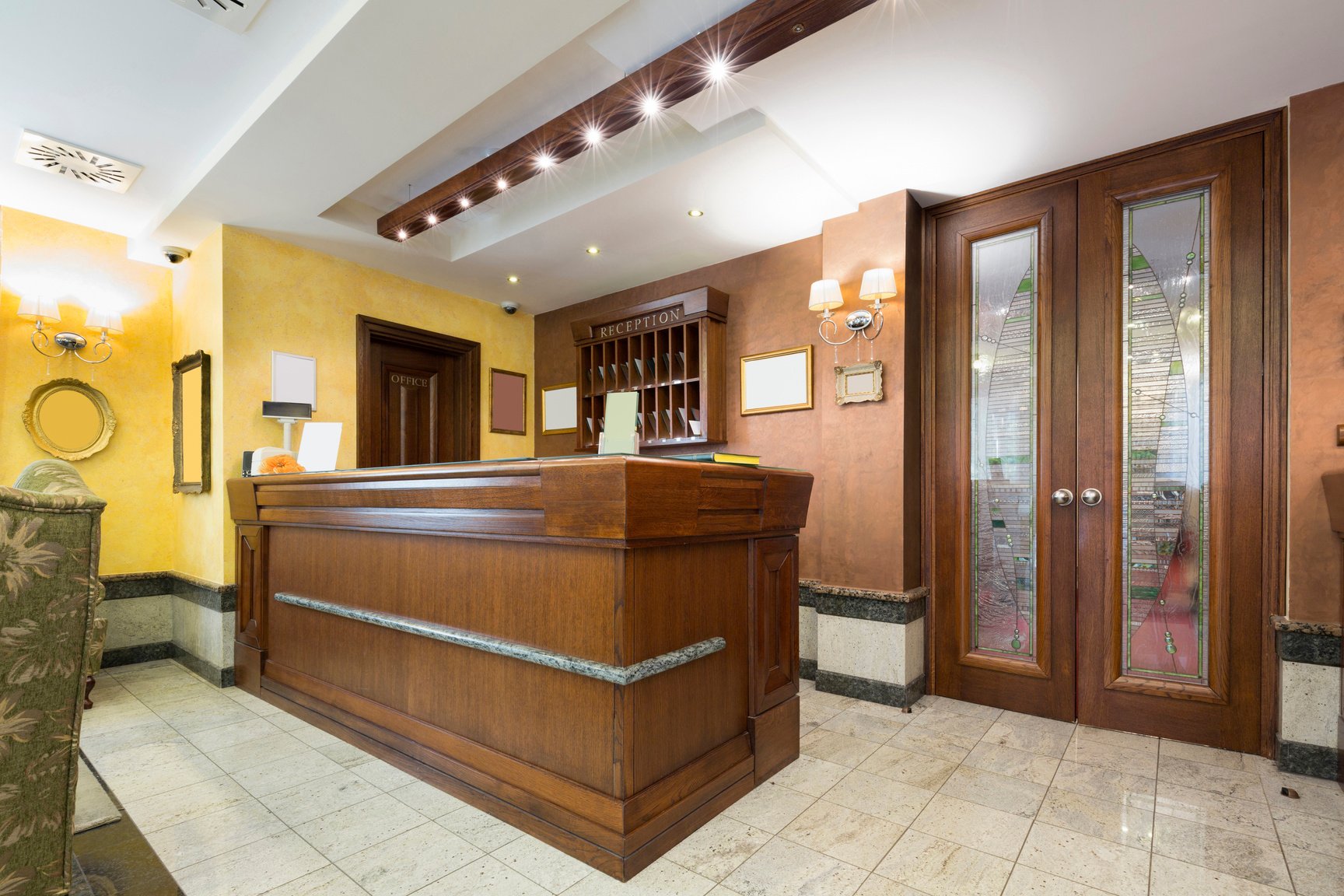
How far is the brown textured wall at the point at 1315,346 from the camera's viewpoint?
99.4 inches

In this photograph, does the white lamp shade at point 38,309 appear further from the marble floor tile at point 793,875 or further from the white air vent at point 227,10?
the marble floor tile at point 793,875

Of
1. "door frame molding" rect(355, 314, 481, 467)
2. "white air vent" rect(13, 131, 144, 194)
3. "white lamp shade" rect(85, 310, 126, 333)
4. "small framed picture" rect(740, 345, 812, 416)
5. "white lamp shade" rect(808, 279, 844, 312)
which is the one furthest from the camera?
"door frame molding" rect(355, 314, 481, 467)

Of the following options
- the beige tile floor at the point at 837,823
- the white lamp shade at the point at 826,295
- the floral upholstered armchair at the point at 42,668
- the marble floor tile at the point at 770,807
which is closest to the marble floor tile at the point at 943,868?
the beige tile floor at the point at 837,823

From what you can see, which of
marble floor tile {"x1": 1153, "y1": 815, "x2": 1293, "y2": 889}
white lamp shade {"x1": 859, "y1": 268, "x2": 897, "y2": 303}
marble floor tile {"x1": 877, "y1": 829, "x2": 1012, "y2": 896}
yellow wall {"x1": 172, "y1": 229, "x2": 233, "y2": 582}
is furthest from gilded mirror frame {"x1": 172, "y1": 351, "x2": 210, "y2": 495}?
marble floor tile {"x1": 1153, "y1": 815, "x2": 1293, "y2": 889}

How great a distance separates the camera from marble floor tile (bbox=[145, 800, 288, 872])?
1968 mm

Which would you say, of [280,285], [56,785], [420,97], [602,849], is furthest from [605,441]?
[280,285]

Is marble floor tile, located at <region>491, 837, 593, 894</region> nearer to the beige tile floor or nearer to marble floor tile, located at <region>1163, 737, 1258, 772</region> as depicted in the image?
the beige tile floor

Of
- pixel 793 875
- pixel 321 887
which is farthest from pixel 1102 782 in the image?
pixel 321 887

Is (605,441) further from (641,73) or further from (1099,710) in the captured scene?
(1099,710)

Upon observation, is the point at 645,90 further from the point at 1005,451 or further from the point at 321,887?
the point at 321,887

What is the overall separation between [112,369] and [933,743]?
5568 mm

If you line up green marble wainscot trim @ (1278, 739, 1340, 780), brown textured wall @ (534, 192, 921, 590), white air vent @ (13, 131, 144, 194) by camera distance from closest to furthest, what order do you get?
1. green marble wainscot trim @ (1278, 739, 1340, 780)
2. white air vent @ (13, 131, 144, 194)
3. brown textured wall @ (534, 192, 921, 590)

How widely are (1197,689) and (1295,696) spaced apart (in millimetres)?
345

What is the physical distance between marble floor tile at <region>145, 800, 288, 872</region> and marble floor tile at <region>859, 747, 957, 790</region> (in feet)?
7.43
